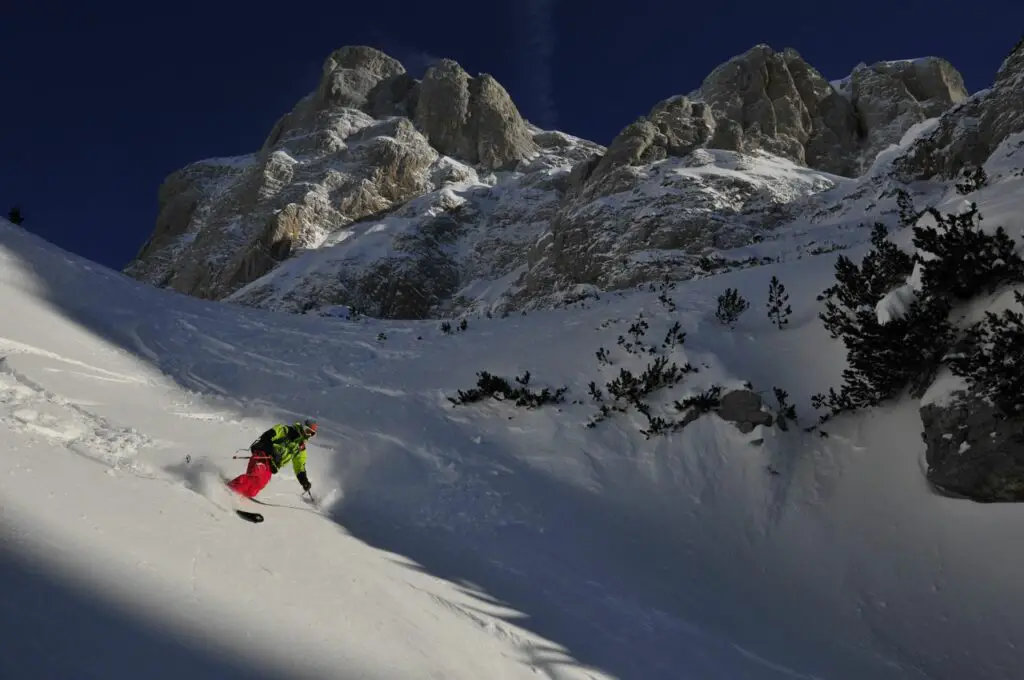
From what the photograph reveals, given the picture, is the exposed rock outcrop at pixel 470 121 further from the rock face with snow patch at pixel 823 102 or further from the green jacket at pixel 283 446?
the green jacket at pixel 283 446

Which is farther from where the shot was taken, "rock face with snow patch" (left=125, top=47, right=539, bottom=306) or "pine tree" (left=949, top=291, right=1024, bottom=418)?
"rock face with snow patch" (left=125, top=47, right=539, bottom=306)

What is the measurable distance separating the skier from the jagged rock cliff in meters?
25.1

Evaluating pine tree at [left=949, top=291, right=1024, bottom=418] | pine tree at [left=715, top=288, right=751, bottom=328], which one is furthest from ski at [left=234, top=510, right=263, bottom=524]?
Result: pine tree at [left=715, top=288, right=751, bottom=328]

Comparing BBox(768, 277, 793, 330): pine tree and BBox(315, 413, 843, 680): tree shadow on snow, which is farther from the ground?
BBox(768, 277, 793, 330): pine tree

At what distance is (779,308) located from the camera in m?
12.6

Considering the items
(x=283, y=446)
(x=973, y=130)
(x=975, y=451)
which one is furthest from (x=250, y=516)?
(x=973, y=130)

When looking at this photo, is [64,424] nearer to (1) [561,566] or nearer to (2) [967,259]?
(1) [561,566]

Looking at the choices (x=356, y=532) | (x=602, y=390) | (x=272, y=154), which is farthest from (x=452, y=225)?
(x=356, y=532)

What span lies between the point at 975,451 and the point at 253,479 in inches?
321

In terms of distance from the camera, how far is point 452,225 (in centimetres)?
6100

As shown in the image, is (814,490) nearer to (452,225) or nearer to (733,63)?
(452,225)

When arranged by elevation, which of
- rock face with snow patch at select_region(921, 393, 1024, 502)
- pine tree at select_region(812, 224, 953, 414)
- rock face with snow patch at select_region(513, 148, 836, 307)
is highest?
rock face with snow patch at select_region(513, 148, 836, 307)

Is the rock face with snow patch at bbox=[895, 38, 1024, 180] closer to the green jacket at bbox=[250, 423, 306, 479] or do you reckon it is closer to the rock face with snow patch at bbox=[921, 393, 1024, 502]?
the rock face with snow patch at bbox=[921, 393, 1024, 502]

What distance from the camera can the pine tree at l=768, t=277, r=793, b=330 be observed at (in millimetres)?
12234
